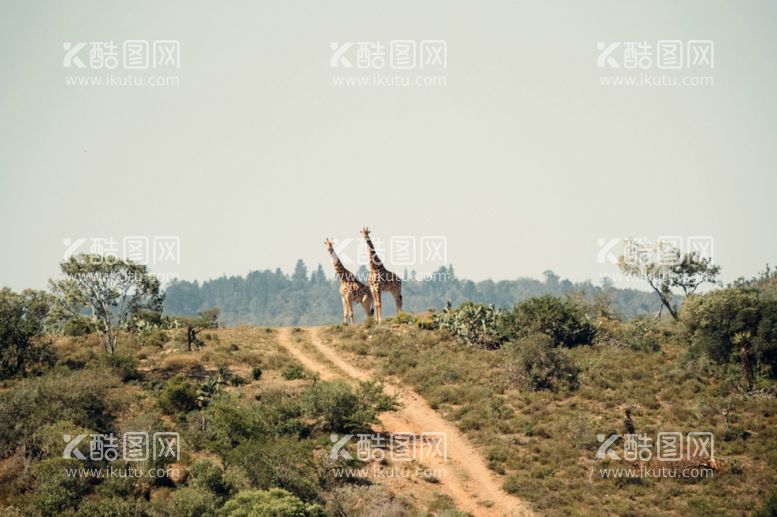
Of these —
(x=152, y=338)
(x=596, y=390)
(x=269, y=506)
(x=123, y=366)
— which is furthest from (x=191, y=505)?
(x=152, y=338)

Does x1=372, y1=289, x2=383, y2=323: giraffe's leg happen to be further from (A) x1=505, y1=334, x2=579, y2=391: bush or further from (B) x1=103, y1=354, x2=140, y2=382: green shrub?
(B) x1=103, y1=354, x2=140, y2=382: green shrub

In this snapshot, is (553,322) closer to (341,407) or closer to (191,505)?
(341,407)

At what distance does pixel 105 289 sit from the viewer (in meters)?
40.1

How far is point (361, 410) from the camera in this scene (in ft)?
107

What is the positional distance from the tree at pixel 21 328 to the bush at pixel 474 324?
72.7 feet

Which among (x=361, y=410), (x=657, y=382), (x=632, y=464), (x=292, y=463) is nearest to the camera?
(x=292, y=463)

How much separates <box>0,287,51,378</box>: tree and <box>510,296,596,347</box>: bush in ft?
81.6

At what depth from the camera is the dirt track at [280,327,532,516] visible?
28.0m

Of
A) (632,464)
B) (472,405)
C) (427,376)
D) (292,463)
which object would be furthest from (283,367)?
(632,464)

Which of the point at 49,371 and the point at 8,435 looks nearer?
the point at 8,435

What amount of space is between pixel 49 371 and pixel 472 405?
1923 cm

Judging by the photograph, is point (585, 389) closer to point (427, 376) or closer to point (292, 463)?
point (427, 376)

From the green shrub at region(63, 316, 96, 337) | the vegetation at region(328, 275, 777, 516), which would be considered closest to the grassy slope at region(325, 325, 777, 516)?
the vegetation at region(328, 275, 777, 516)

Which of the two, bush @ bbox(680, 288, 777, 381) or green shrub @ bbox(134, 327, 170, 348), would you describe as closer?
bush @ bbox(680, 288, 777, 381)
